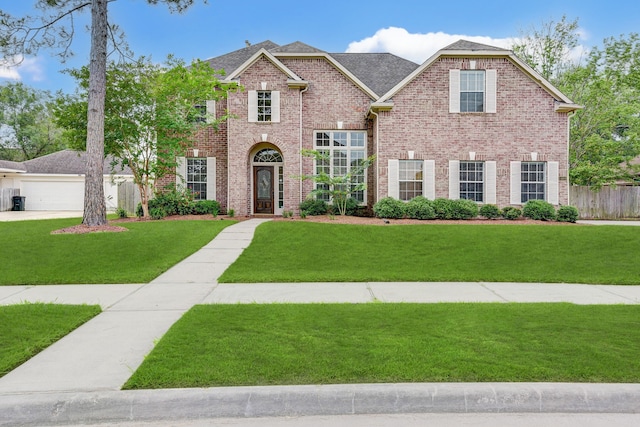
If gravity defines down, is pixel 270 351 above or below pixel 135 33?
below

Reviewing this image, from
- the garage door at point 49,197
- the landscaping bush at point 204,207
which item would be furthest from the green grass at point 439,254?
the garage door at point 49,197

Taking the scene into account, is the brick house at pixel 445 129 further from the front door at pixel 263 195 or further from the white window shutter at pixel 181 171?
the white window shutter at pixel 181 171

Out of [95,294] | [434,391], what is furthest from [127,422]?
[95,294]

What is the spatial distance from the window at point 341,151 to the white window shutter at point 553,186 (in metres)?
7.85

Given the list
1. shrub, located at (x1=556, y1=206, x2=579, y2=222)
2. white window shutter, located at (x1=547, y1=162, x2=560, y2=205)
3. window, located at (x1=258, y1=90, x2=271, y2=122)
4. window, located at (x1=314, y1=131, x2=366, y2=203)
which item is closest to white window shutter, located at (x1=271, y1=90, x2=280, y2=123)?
window, located at (x1=258, y1=90, x2=271, y2=122)

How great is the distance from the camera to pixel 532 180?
673 inches

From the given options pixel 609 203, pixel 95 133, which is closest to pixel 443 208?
pixel 609 203

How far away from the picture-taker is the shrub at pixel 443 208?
1583 centimetres

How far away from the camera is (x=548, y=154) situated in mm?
16906

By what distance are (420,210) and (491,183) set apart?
3.69 m

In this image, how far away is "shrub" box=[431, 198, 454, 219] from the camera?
15.8m

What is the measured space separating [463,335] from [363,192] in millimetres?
14174

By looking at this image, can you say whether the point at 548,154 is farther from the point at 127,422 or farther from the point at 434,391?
the point at 127,422

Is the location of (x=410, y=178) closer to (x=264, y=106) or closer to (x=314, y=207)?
(x=314, y=207)
